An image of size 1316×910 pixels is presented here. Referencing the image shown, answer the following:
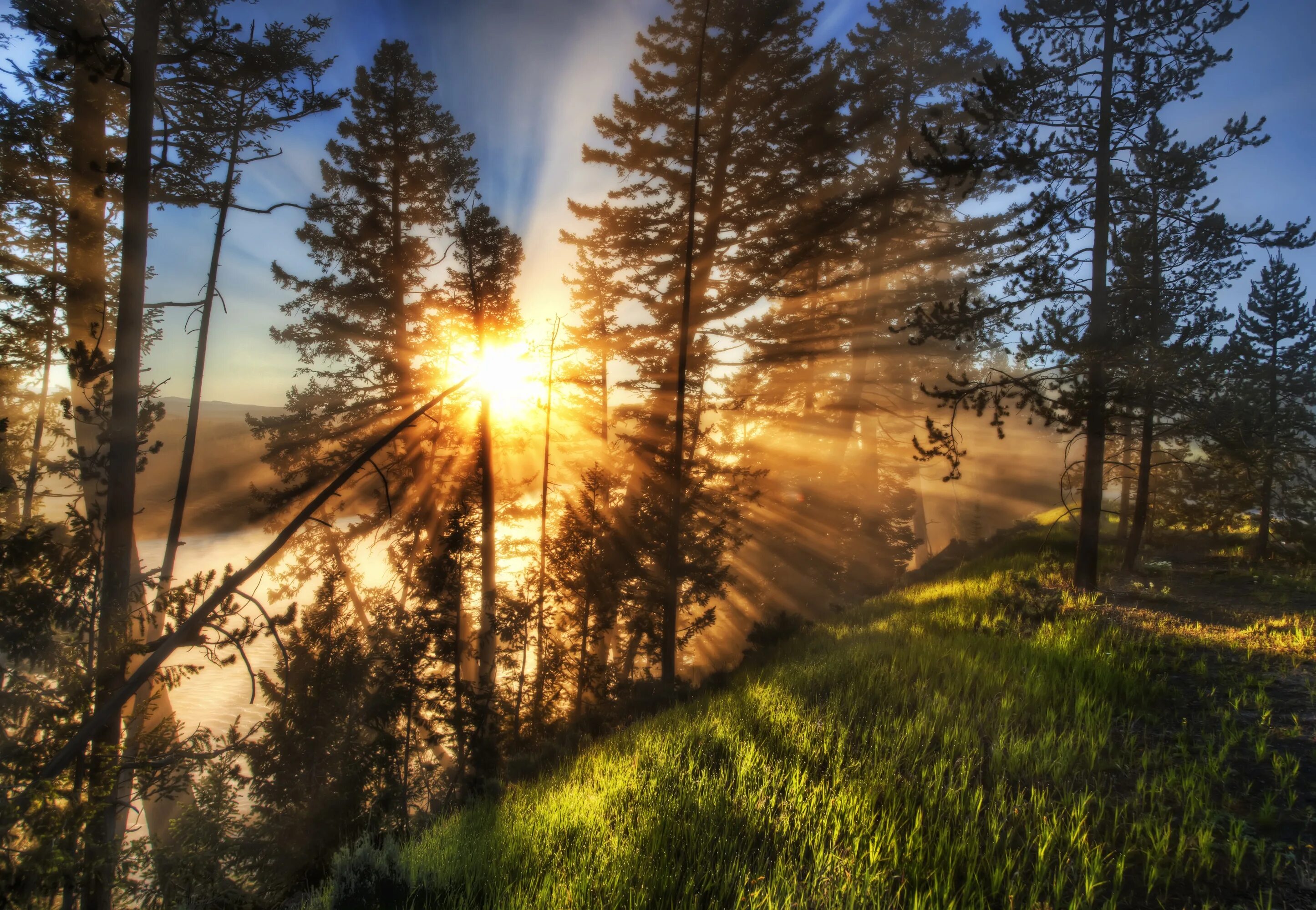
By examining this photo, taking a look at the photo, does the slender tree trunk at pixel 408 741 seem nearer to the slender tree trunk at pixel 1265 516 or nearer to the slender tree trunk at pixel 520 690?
the slender tree trunk at pixel 520 690

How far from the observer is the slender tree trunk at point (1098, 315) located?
10234 millimetres

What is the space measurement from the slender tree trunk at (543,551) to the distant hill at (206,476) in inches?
751

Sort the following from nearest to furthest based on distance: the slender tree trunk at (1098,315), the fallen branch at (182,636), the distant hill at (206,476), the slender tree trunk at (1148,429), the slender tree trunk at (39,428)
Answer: the fallen branch at (182,636) → the slender tree trunk at (39,428) → the slender tree trunk at (1098,315) → the slender tree trunk at (1148,429) → the distant hill at (206,476)

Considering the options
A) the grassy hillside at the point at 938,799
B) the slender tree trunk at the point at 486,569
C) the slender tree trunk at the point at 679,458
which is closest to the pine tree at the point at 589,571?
the slender tree trunk at the point at 486,569

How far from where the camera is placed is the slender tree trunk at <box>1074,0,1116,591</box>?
10.2 metres

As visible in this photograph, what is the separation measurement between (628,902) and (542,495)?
13605mm

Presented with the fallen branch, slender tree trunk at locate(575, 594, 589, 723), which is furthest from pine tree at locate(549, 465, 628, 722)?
the fallen branch

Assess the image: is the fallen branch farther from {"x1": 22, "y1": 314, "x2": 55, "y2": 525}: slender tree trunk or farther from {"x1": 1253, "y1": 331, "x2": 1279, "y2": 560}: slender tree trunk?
{"x1": 1253, "y1": 331, "x2": 1279, "y2": 560}: slender tree trunk

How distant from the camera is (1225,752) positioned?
13.2 ft

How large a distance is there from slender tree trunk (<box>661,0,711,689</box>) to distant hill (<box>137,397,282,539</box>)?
24261mm

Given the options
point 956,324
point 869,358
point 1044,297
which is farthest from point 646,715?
point 869,358

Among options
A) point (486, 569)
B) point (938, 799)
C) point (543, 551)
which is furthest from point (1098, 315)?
point (486, 569)

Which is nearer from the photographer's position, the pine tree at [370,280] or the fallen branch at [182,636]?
the fallen branch at [182,636]

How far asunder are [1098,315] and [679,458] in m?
8.83
